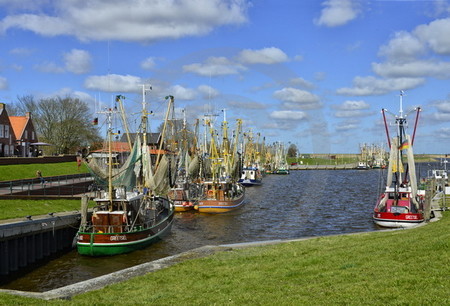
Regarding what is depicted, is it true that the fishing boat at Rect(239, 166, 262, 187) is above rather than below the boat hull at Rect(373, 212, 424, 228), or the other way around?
above

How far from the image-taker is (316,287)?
49.0 feet

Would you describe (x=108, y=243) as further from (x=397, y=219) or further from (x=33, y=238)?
(x=397, y=219)

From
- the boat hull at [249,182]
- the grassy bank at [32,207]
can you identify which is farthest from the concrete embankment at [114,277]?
the boat hull at [249,182]

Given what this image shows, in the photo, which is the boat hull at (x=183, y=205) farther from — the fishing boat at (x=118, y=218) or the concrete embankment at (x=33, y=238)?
the concrete embankment at (x=33, y=238)

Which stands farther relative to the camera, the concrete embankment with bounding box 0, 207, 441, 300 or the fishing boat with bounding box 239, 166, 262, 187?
the fishing boat with bounding box 239, 166, 262, 187

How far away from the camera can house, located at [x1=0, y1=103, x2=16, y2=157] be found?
8575 centimetres

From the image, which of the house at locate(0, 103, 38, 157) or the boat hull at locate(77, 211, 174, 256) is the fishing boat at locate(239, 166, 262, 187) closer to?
the house at locate(0, 103, 38, 157)

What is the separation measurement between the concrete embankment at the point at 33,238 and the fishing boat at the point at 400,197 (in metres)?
29.6

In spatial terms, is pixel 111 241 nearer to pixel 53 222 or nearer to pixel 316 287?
pixel 53 222

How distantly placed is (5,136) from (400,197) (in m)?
72.9

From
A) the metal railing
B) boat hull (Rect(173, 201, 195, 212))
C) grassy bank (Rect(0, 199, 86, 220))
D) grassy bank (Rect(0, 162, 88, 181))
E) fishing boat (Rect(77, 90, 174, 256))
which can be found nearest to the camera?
fishing boat (Rect(77, 90, 174, 256))

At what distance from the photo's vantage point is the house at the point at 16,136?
86.7 m

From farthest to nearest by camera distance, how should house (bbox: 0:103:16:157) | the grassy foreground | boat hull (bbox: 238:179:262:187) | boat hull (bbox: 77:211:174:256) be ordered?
boat hull (bbox: 238:179:262:187), house (bbox: 0:103:16:157), boat hull (bbox: 77:211:174:256), the grassy foreground

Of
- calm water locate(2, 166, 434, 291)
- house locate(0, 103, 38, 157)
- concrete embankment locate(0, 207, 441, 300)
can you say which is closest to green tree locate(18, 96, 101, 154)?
house locate(0, 103, 38, 157)
